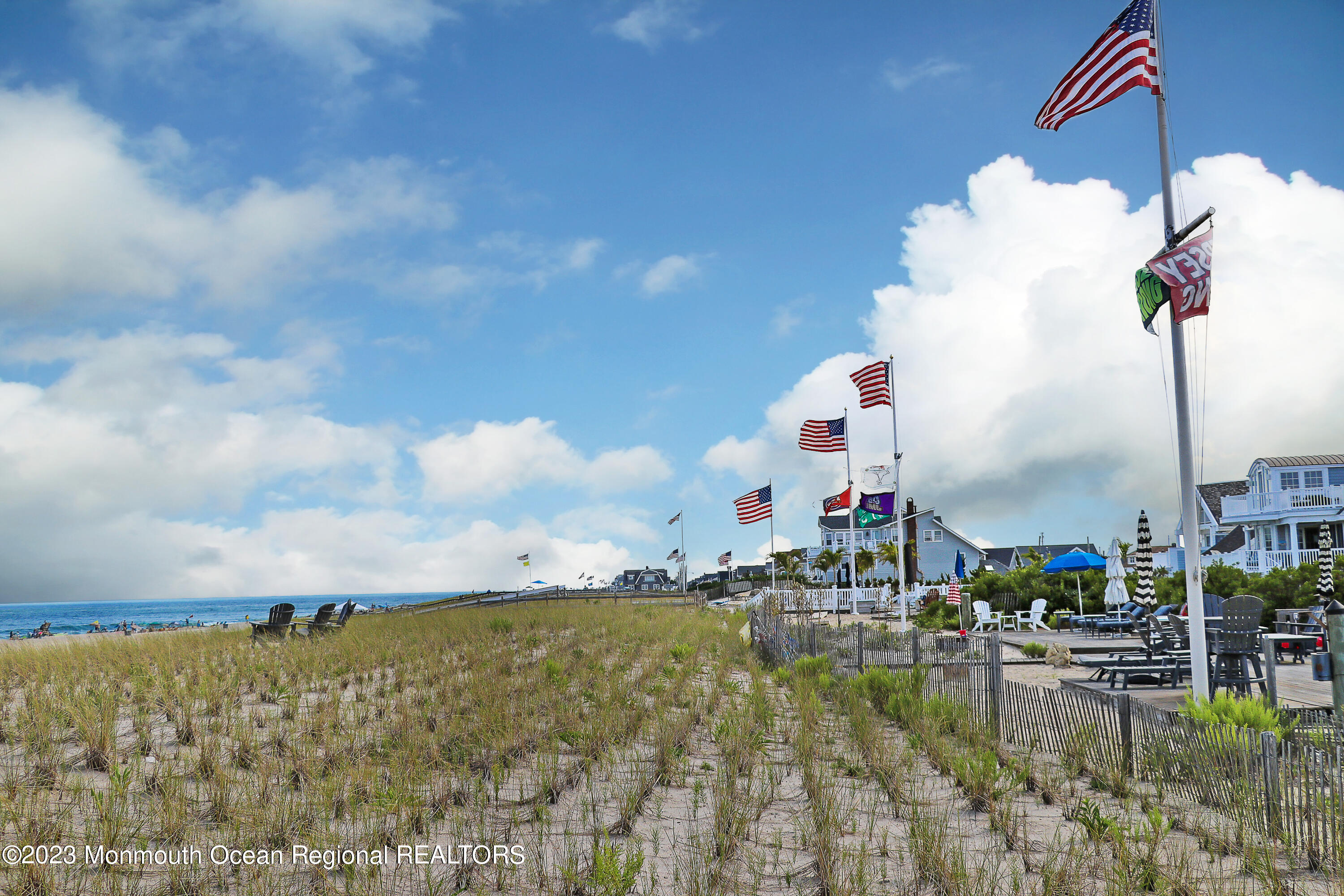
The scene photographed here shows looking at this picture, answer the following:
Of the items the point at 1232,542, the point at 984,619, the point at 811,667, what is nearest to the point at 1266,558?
the point at 1232,542

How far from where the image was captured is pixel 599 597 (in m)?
48.3

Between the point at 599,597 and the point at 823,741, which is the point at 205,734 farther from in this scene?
the point at 599,597

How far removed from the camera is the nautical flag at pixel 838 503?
→ 3309 cm

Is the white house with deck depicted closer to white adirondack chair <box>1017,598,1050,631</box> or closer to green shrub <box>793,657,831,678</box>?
white adirondack chair <box>1017,598,1050,631</box>

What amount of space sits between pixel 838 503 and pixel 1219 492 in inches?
1089

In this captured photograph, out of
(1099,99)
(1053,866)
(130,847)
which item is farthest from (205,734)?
(1099,99)

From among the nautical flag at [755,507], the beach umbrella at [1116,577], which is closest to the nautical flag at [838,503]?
the nautical flag at [755,507]

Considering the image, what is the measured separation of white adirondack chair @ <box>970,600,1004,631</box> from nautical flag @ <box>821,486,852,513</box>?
753 cm

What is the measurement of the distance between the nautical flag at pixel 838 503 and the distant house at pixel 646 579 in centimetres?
4098

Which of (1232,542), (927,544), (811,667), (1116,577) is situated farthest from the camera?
(927,544)

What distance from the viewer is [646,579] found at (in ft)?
298

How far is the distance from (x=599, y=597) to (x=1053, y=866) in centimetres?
4423

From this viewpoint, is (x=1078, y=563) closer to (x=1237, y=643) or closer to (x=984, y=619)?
(x=984, y=619)

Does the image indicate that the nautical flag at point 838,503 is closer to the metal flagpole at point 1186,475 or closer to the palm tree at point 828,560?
the metal flagpole at point 1186,475
